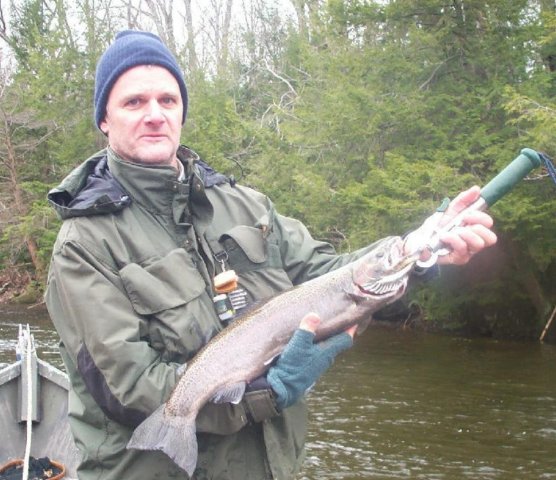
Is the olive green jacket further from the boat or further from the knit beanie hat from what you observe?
the boat

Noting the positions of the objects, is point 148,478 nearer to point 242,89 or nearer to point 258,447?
point 258,447

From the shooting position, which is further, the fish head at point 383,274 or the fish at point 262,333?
the fish head at point 383,274

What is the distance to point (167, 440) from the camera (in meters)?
2.63

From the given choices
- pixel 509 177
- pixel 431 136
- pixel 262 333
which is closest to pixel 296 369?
pixel 262 333

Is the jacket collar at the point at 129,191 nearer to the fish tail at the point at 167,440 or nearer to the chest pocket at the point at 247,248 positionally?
the chest pocket at the point at 247,248

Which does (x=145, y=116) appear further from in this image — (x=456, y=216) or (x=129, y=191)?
(x=456, y=216)

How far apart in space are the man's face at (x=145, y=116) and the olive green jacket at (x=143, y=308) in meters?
0.08

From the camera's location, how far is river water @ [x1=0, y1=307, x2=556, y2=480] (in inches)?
393

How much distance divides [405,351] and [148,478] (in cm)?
1557

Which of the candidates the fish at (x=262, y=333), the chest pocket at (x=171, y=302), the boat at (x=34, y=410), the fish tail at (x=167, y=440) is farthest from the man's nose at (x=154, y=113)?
the boat at (x=34, y=410)

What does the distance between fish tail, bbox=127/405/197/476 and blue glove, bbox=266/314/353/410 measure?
372mm

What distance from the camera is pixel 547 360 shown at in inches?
639

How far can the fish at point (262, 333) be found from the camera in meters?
2.65

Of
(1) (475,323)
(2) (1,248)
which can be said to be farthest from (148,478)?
(2) (1,248)
